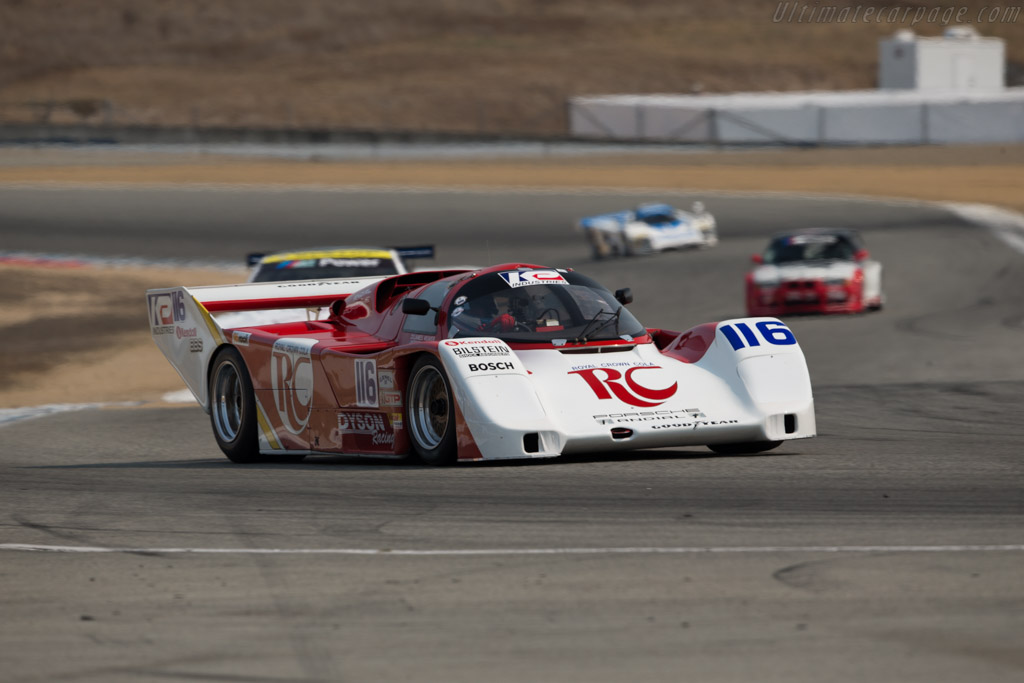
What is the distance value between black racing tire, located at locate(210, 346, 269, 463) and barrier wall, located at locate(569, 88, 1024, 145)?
147ft

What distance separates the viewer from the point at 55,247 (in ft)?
119

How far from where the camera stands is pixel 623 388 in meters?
9.46

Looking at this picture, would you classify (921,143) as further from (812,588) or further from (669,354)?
(812,588)

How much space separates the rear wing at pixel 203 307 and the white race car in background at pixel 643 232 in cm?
2138

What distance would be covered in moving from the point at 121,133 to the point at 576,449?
159 ft

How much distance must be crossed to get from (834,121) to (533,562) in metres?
52.7

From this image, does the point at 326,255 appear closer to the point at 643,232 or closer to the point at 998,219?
the point at 643,232

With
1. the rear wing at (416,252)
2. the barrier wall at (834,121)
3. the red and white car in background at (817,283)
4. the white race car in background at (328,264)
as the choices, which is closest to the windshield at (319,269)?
the white race car in background at (328,264)

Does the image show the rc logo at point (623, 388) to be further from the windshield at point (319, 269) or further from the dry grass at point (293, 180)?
the dry grass at point (293, 180)

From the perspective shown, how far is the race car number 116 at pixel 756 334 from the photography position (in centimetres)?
994

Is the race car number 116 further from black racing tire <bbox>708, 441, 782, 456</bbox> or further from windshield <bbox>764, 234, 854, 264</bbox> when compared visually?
windshield <bbox>764, 234, 854, 264</bbox>

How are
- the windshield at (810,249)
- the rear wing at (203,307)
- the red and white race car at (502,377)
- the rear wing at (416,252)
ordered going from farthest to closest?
the windshield at (810,249)
the rear wing at (416,252)
the rear wing at (203,307)
the red and white race car at (502,377)

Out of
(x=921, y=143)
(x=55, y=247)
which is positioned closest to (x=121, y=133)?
(x=55, y=247)

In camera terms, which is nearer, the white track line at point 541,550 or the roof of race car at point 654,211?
the white track line at point 541,550
